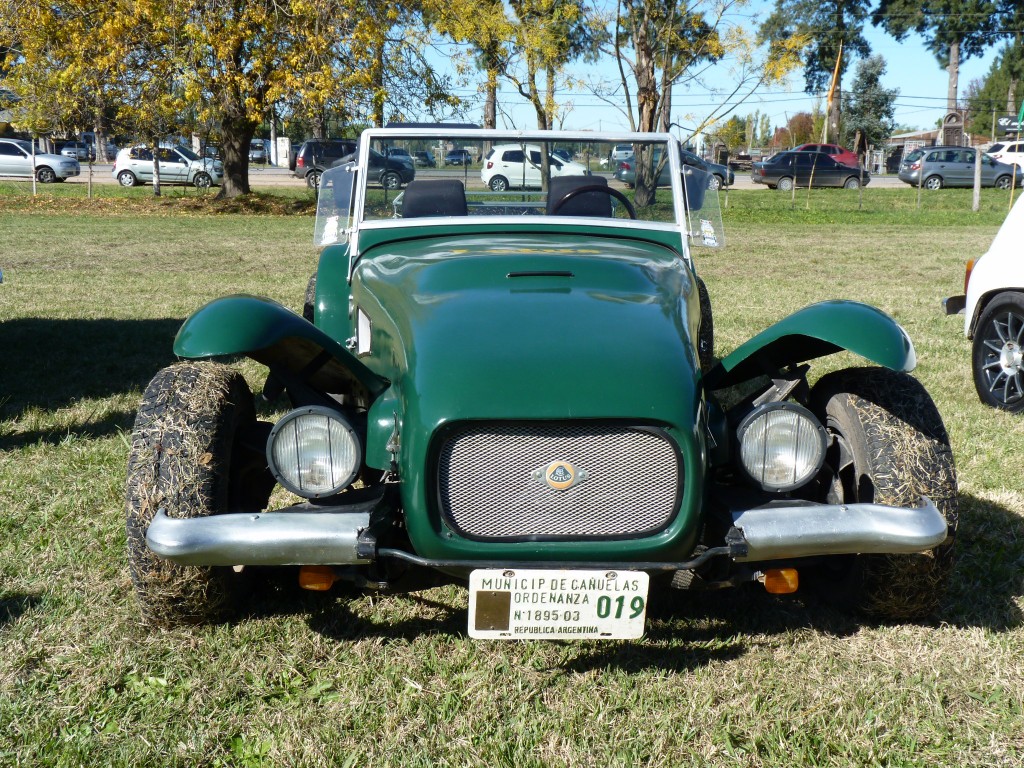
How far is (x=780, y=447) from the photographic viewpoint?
3.11m

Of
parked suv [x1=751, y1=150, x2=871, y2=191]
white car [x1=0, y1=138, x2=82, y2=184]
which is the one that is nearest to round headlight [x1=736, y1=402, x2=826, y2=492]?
parked suv [x1=751, y1=150, x2=871, y2=191]

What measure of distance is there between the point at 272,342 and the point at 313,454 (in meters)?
0.40

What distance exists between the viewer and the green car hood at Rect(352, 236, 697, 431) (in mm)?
2799

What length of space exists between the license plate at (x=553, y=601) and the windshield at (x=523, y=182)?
2126 millimetres

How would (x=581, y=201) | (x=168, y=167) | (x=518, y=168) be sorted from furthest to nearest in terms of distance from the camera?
(x=168, y=167), (x=518, y=168), (x=581, y=201)

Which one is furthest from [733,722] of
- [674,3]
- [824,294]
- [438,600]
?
[674,3]

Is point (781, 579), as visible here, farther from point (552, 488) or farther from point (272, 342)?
point (272, 342)

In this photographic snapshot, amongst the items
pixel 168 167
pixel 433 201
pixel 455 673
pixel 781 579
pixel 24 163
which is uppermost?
pixel 24 163

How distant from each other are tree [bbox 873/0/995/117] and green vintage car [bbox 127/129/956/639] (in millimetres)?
62627

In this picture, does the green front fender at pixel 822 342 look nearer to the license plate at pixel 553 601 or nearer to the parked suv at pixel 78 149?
the license plate at pixel 553 601

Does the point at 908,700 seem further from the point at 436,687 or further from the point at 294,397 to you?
the point at 294,397

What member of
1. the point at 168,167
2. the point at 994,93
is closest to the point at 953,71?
the point at 994,93

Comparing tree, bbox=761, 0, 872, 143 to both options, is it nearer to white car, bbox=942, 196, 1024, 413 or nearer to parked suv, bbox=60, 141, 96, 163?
parked suv, bbox=60, 141, 96, 163

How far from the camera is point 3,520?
428cm
